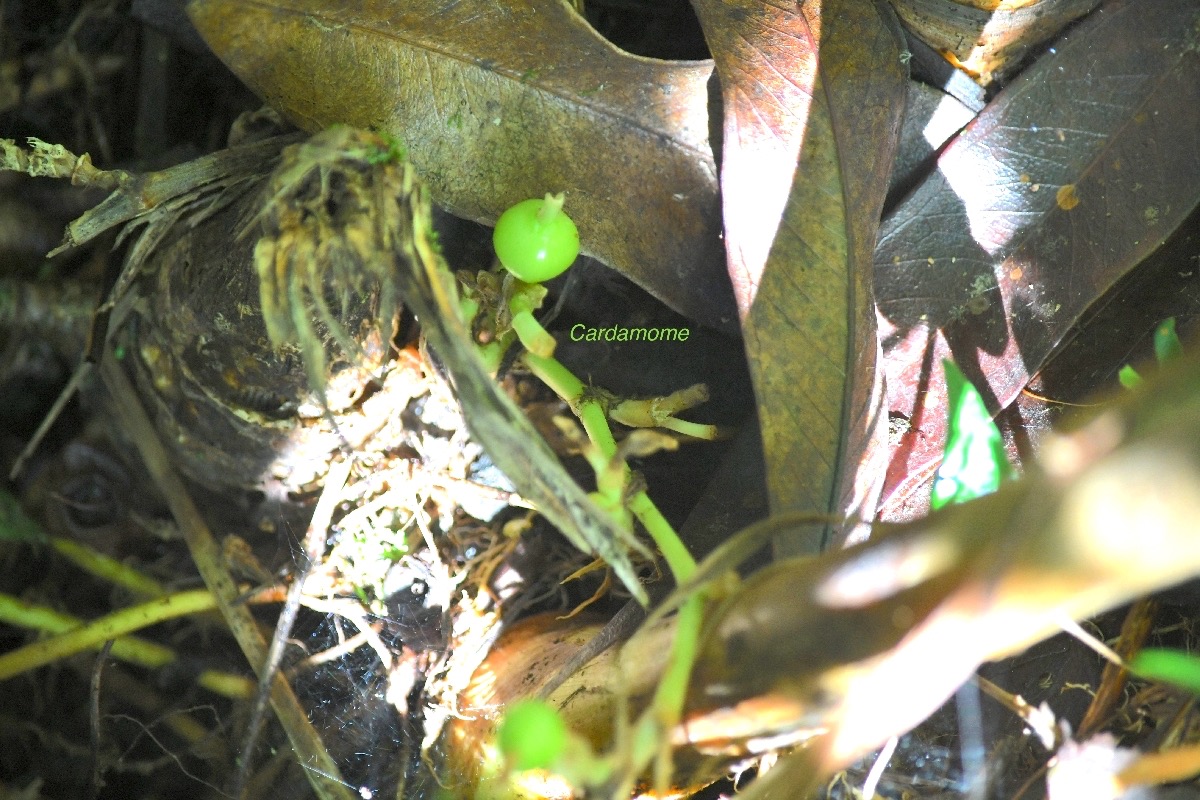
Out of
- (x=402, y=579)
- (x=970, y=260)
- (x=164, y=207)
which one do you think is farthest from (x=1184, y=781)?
(x=164, y=207)

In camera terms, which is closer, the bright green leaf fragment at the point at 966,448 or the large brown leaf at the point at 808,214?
the bright green leaf fragment at the point at 966,448

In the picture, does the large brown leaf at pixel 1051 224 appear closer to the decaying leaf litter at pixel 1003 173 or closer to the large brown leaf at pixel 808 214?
the decaying leaf litter at pixel 1003 173

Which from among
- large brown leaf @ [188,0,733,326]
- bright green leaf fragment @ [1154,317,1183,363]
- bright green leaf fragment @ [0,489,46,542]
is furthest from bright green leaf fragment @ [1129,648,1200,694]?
bright green leaf fragment @ [0,489,46,542]

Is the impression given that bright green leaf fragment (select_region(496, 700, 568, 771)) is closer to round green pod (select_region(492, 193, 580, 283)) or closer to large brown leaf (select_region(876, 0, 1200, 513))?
round green pod (select_region(492, 193, 580, 283))

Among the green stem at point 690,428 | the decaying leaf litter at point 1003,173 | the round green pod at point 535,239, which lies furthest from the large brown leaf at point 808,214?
the round green pod at point 535,239

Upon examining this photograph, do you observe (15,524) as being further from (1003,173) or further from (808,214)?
(1003,173)

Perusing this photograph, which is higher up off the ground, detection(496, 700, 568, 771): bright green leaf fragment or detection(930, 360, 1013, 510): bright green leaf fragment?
detection(930, 360, 1013, 510): bright green leaf fragment

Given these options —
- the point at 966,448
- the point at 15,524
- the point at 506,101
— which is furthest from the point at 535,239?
the point at 15,524

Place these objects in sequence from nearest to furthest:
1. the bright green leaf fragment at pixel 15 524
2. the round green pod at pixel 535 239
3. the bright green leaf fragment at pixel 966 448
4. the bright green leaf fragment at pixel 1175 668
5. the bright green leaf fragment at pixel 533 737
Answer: the bright green leaf fragment at pixel 533 737, the bright green leaf fragment at pixel 1175 668, the bright green leaf fragment at pixel 966 448, the round green pod at pixel 535 239, the bright green leaf fragment at pixel 15 524
